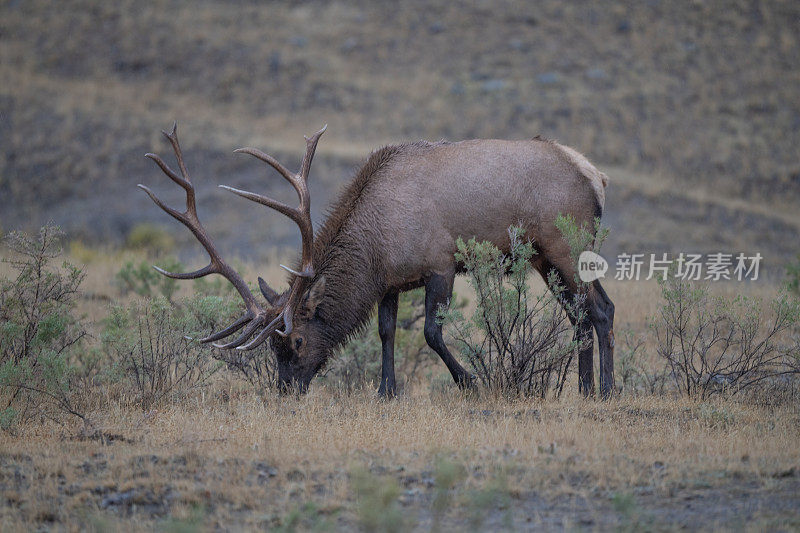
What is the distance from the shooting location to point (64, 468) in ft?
21.2

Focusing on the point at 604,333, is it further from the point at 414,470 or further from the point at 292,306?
the point at 414,470

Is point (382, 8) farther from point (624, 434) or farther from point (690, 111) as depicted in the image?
point (624, 434)

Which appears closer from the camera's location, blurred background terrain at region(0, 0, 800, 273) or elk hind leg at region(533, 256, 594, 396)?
elk hind leg at region(533, 256, 594, 396)

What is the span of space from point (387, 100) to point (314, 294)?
27193 millimetres

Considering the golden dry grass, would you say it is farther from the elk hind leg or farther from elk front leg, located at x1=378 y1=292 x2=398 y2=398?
the elk hind leg

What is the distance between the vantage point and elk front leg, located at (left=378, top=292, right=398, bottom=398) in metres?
9.77

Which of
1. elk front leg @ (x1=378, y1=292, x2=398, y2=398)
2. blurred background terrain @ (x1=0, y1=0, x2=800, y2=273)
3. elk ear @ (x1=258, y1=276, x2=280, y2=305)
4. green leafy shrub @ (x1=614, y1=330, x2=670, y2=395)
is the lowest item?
green leafy shrub @ (x1=614, y1=330, x2=670, y2=395)

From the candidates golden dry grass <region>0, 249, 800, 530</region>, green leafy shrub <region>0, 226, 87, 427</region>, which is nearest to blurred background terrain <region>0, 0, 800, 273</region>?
green leafy shrub <region>0, 226, 87, 427</region>

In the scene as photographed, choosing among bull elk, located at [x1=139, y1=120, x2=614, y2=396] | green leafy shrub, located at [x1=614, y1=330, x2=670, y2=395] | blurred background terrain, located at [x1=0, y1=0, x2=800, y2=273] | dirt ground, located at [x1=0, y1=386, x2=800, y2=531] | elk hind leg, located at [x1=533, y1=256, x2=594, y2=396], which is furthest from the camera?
blurred background terrain, located at [x1=0, y1=0, x2=800, y2=273]

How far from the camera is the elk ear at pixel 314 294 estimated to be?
9445 millimetres

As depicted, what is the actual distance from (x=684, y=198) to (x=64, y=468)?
80.7 ft

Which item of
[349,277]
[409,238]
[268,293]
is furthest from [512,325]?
[268,293]

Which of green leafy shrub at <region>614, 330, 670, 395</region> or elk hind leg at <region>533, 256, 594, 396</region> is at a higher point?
elk hind leg at <region>533, 256, 594, 396</region>

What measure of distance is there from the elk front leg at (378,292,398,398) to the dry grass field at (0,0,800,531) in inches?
19.7
